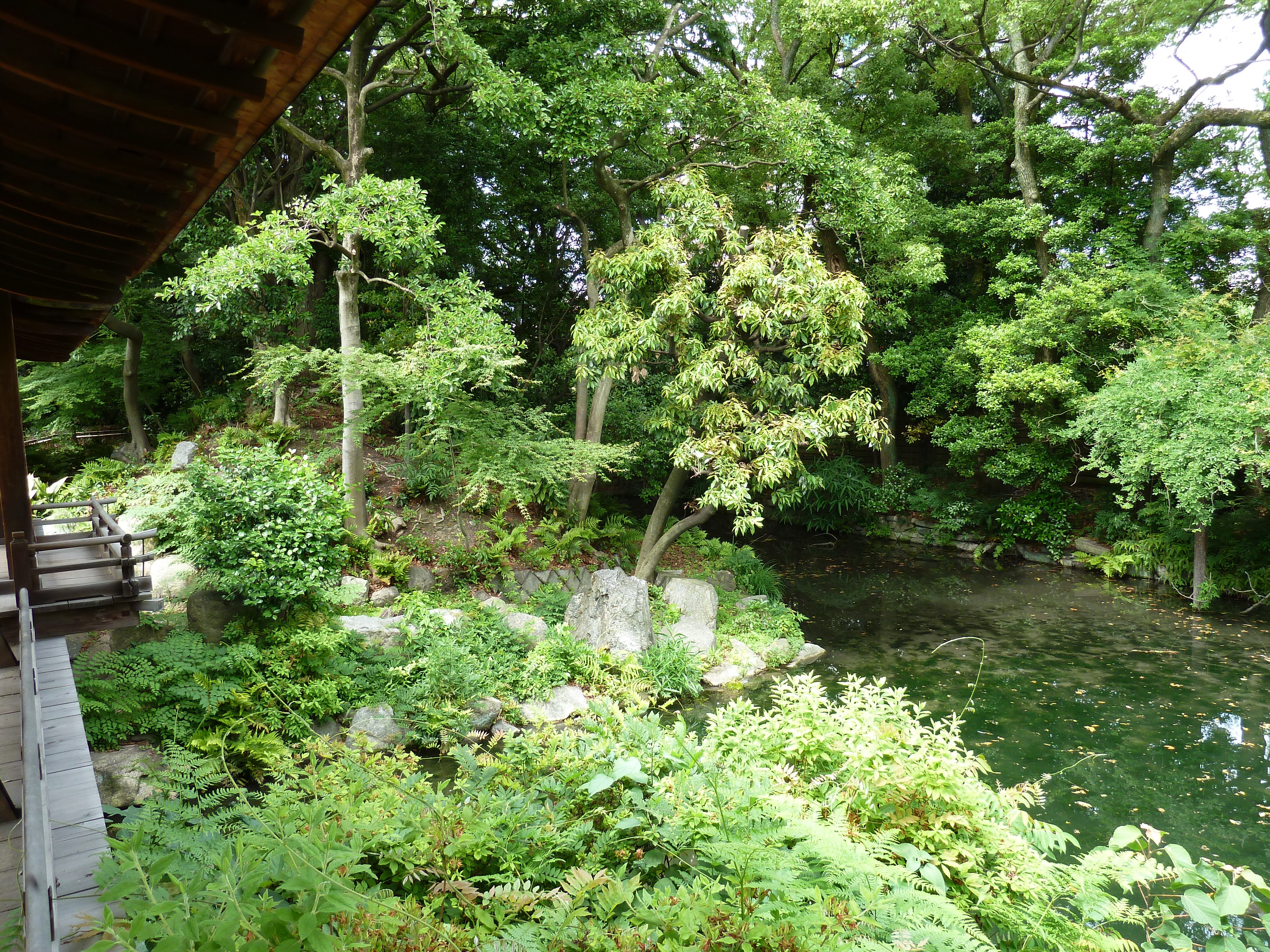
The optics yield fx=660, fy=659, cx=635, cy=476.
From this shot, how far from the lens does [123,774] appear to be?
4.67 meters

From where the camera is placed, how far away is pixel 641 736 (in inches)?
135

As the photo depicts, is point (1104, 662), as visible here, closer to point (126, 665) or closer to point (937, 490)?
point (937, 490)

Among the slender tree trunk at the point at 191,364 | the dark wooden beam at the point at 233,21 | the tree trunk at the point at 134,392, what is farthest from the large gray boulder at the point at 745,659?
the slender tree trunk at the point at 191,364

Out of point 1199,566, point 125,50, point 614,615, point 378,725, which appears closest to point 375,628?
point 378,725

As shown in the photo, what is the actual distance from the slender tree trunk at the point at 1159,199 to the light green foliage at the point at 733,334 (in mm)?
7596

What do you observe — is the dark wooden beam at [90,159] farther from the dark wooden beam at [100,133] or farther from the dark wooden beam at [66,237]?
the dark wooden beam at [66,237]

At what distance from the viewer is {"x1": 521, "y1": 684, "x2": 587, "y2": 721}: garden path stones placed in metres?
6.82

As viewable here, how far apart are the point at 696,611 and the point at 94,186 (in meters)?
8.06

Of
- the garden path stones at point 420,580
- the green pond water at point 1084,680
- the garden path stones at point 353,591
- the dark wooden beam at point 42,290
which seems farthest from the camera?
the garden path stones at point 420,580

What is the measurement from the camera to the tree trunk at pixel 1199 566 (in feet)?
33.7

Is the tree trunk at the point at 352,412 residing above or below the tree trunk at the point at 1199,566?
above

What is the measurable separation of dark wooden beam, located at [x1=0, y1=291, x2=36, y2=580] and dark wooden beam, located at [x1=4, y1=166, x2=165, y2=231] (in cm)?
261

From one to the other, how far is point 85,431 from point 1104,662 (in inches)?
696

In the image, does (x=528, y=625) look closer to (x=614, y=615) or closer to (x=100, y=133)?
(x=614, y=615)
